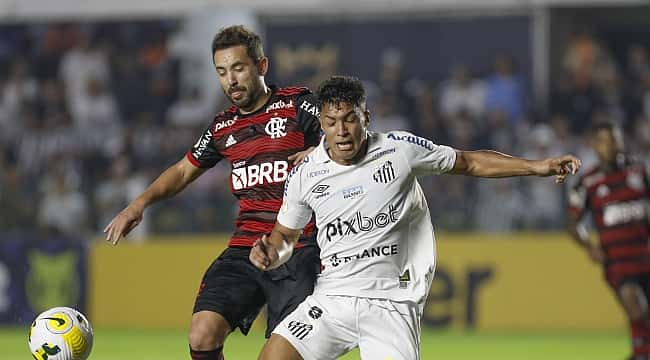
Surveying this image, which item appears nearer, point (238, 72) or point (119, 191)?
point (238, 72)

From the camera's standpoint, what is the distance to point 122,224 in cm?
708

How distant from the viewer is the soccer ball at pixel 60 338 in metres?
7.92

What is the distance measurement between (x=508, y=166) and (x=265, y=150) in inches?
60.9

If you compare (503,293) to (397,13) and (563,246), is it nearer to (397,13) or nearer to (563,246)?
(563,246)

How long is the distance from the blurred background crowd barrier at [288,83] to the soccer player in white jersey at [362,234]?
8.99 m

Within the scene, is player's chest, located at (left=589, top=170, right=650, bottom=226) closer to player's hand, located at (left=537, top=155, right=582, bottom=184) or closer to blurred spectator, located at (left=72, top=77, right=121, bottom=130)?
player's hand, located at (left=537, top=155, right=582, bottom=184)

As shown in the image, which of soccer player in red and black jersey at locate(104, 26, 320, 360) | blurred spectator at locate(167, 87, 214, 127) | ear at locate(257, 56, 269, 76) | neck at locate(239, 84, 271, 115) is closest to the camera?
soccer player in red and black jersey at locate(104, 26, 320, 360)

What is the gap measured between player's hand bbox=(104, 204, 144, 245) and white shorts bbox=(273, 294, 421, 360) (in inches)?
45.3

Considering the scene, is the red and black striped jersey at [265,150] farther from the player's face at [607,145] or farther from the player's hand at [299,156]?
the player's face at [607,145]

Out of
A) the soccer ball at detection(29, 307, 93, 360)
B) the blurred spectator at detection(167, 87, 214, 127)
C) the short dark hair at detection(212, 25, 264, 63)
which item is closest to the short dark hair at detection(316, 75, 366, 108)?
the short dark hair at detection(212, 25, 264, 63)

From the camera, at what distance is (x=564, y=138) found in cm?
1692

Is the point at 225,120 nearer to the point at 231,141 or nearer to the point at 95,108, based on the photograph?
the point at 231,141

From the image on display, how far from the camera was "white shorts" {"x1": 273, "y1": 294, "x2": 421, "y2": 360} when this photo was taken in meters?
6.29

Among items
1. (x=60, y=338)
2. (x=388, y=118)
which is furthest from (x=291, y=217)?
(x=388, y=118)
